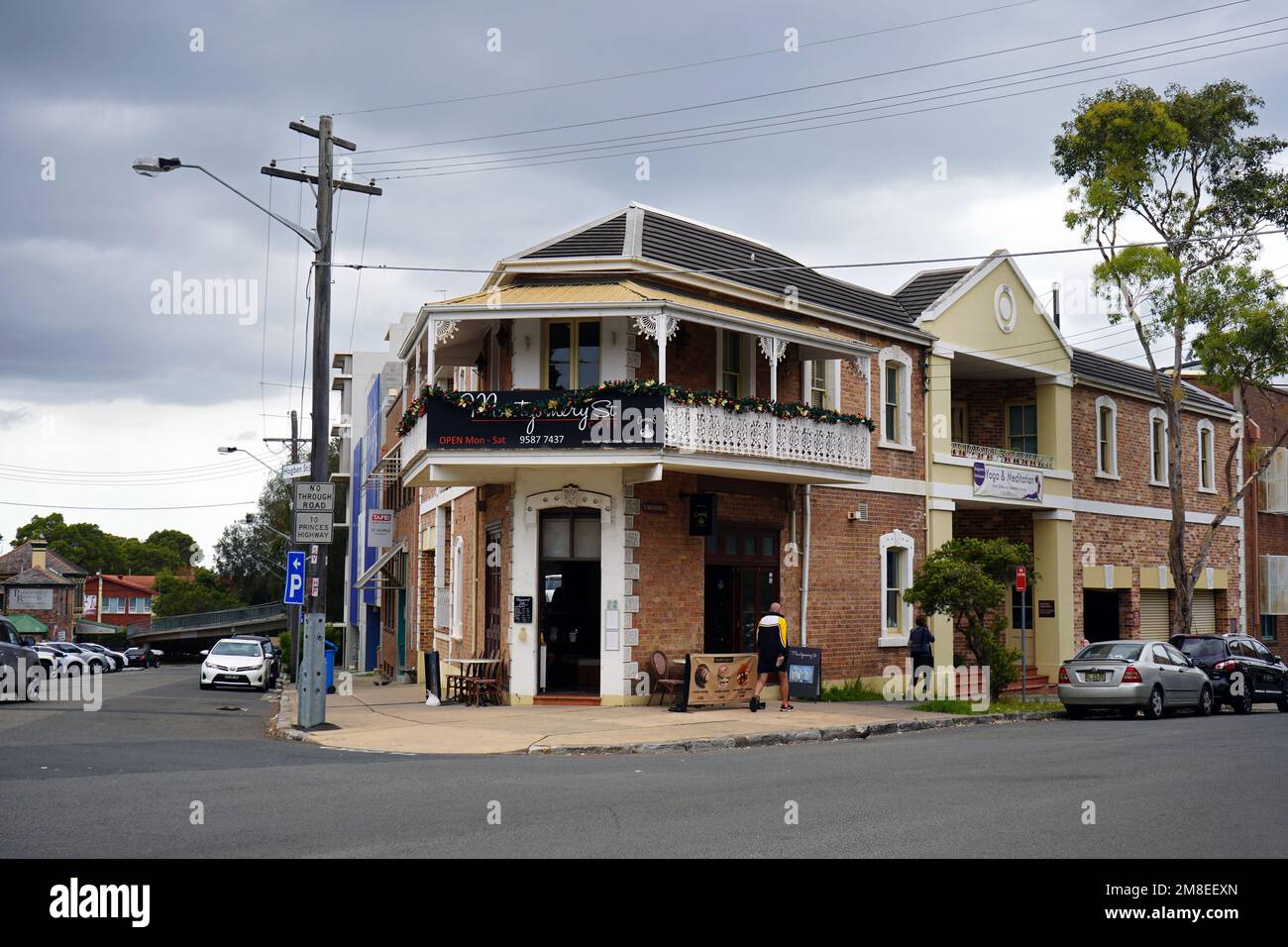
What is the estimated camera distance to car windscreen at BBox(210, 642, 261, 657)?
34.7m

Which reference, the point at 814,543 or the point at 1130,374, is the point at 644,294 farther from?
the point at 1130,374

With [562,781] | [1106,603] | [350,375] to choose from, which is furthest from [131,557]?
[562,781]

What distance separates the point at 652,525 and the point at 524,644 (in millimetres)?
2971

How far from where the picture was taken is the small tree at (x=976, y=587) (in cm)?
2194

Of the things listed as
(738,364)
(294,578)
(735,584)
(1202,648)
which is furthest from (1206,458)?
(294,578)

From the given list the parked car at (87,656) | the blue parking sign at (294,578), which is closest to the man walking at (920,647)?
the blue parking sign at (294,578)

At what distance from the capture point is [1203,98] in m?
29.9

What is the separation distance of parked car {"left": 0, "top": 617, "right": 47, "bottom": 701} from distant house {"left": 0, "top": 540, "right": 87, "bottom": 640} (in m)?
54.3

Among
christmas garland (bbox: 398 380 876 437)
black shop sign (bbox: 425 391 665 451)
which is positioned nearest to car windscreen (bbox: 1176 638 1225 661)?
christmas garland (bbox: 398 380 876 437)

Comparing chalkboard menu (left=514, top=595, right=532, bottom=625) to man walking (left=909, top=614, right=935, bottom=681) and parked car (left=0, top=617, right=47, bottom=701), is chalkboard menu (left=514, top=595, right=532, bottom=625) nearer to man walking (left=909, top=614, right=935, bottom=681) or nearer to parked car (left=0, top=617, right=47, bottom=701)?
man walking (left=909, top=614, right=935, bottom=681)

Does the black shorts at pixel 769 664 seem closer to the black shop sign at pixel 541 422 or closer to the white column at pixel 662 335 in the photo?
the black shop sign at pixel 541 422

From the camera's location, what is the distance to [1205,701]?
2369 cm

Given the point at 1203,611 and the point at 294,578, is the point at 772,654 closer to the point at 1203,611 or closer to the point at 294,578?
the point at 294,578

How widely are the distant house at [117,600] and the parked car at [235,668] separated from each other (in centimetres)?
7458
